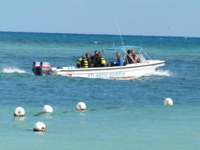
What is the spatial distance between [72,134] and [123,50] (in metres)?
13.5

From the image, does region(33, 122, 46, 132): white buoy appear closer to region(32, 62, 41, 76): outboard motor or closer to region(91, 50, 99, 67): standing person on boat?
region(91, 50, 99, 67): standing person on boat

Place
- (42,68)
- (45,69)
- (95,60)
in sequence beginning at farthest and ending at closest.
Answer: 1. (95,60)
2. (42,68)
3. (45,69)

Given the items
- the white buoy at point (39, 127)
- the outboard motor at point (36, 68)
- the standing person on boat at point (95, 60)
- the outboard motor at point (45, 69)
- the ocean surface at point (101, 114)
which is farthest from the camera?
the outboard motor at point (36, 68)

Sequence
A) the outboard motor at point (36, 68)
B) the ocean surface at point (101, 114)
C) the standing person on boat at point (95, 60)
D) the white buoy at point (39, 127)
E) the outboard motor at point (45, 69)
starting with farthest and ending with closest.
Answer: the outboard motor at point (36, 68) < the standing person on boat at point (95, 60) < the outboard motor at point (45, 69) < the white buoy at point (39, 127) < the ocean surface at point (101, 114)

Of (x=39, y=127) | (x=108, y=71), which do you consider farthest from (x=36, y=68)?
(x=39, y=127)

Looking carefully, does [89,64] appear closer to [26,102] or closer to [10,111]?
[26,102]

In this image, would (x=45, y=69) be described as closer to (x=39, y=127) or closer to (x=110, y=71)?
(x=110, y=71)

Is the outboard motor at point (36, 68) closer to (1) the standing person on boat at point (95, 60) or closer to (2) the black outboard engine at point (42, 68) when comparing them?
(2) the black outboard engine at point (42, 68)

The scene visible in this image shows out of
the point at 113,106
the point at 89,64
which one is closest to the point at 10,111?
the point at 113,106

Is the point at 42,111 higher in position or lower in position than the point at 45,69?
lower

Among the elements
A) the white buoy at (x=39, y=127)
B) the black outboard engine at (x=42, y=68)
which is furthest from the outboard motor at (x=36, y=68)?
the white buoy at (x=39, y=127)

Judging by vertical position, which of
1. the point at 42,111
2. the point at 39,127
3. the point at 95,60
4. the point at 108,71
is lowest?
the point at 39,127

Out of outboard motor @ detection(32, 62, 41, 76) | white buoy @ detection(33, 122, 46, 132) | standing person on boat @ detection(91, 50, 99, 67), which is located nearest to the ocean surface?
white buoy @ detection(33, 122, 46, 132)

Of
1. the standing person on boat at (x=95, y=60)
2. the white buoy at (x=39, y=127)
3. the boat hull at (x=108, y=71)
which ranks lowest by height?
the white buoy at (x=39, y=127)
